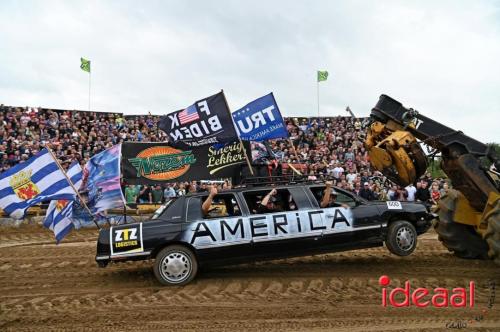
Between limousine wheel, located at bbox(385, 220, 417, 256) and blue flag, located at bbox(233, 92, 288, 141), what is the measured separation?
3530 mm

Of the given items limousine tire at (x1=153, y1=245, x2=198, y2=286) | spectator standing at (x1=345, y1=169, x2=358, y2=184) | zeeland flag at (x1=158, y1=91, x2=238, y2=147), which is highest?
zeeland flag at (x1=158, y1=91, x2=238, y2=147)

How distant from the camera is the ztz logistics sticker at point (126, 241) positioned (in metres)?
7.70

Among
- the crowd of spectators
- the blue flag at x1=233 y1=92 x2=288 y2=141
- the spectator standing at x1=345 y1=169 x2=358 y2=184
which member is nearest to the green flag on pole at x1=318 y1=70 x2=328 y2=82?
the crowd of spectators

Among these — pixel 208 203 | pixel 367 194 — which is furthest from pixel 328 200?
pixel 367 194

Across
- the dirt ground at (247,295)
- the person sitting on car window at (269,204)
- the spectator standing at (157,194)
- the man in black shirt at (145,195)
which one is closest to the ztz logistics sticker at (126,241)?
the dirt ground at (247,295)

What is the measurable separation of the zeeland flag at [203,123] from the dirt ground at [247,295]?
314cm

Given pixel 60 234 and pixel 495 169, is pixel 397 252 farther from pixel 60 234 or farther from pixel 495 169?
pixel 60 234

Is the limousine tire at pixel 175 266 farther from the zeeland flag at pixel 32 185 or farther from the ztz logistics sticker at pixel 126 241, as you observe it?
the zeeland flag at pixel 32 185

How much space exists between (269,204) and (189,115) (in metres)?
3.70

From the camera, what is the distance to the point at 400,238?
866cm

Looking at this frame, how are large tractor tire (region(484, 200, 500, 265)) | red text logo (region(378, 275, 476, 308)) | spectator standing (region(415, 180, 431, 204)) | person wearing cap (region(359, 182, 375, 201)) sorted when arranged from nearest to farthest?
red text logo (region(378, 275, 476, 308)), large tractor tire (region(484, 200, 500, 265)), person wearing cap (region(359, 182, 375, 201)), spectator standing (region(415, 180, 431, 204))

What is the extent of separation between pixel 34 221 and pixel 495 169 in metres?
14.5

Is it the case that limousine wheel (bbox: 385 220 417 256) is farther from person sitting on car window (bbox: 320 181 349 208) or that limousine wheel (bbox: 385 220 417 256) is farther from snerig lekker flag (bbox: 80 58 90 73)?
snerig lekker flag (bbox: 80 58 90 73)

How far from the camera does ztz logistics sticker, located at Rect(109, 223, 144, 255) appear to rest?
7.70m
